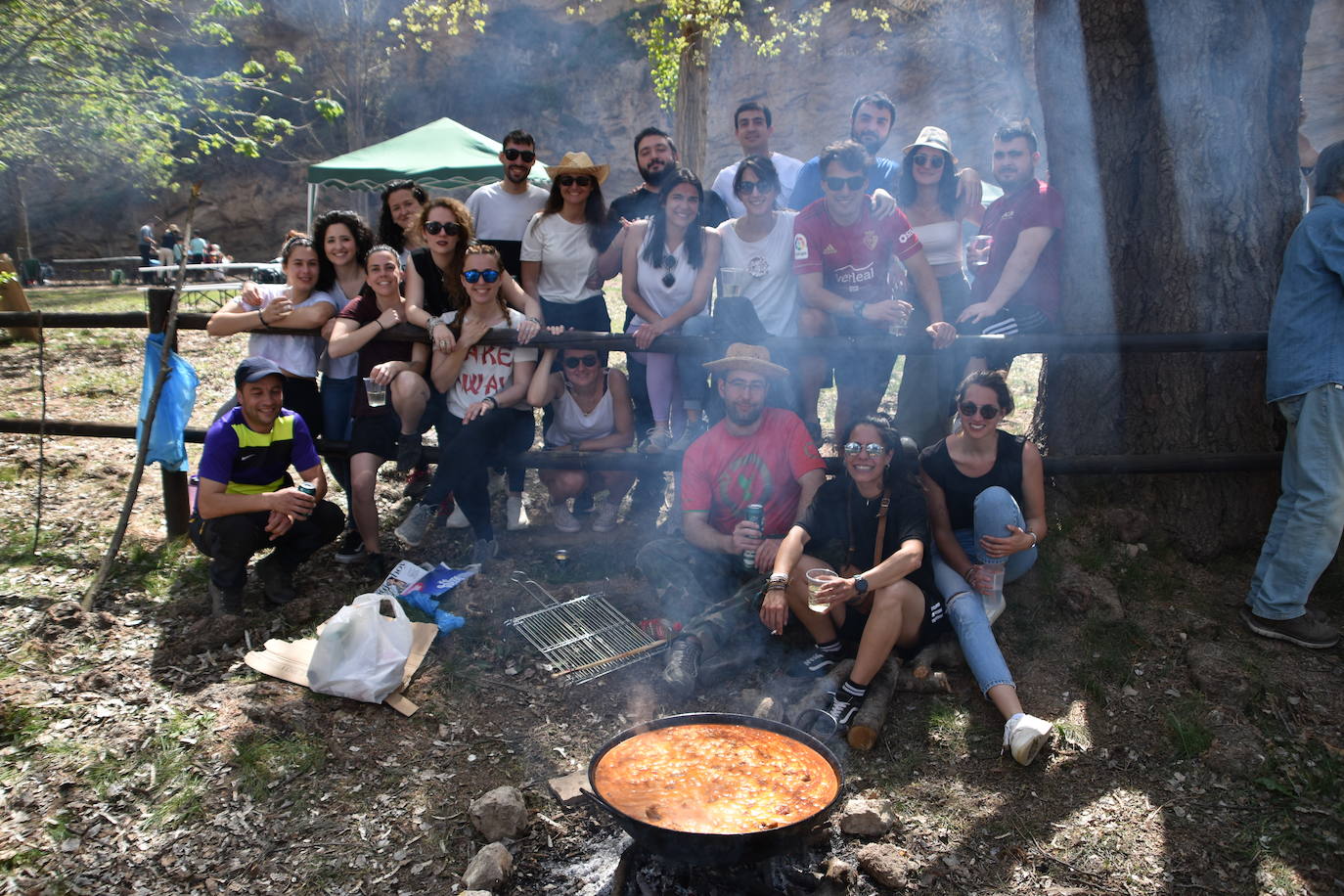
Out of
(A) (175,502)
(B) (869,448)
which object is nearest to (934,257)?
(B) (869,448)

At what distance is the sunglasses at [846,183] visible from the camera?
454 cm

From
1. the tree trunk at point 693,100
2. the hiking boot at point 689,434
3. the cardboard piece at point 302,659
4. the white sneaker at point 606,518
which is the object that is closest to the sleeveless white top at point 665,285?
the hiking boot at point 689,434

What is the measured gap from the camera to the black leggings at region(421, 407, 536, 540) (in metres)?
4.77

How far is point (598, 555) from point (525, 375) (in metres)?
1.16

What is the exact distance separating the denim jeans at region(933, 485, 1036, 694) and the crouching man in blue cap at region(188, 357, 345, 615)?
327 cm

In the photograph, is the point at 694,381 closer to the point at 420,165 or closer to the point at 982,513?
the point at 982,513

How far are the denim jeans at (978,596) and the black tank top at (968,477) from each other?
68 millimetres

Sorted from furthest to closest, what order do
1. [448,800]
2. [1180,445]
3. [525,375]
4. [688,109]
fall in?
1. [688,109]
2. [525,375]
3. [1180,445]
4. [448,800]

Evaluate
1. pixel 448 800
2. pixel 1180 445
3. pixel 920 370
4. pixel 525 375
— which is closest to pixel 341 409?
pixel 525 375

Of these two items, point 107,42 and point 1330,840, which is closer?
point 1330,840

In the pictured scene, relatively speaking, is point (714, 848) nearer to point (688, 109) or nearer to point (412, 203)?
point (412, 203)

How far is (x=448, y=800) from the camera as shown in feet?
11.0

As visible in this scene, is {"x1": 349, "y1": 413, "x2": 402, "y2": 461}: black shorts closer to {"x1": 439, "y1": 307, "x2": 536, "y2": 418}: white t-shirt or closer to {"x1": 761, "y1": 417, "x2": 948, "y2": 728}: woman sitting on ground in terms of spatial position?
{"x1": 439, "y1": 307, "x2": 536, "y2": 418}: white t-shirt

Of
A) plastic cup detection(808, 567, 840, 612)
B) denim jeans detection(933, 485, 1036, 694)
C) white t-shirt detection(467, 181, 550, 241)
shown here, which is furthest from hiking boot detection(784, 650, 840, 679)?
white t-shirt detection(467, 181, 550, 241)
